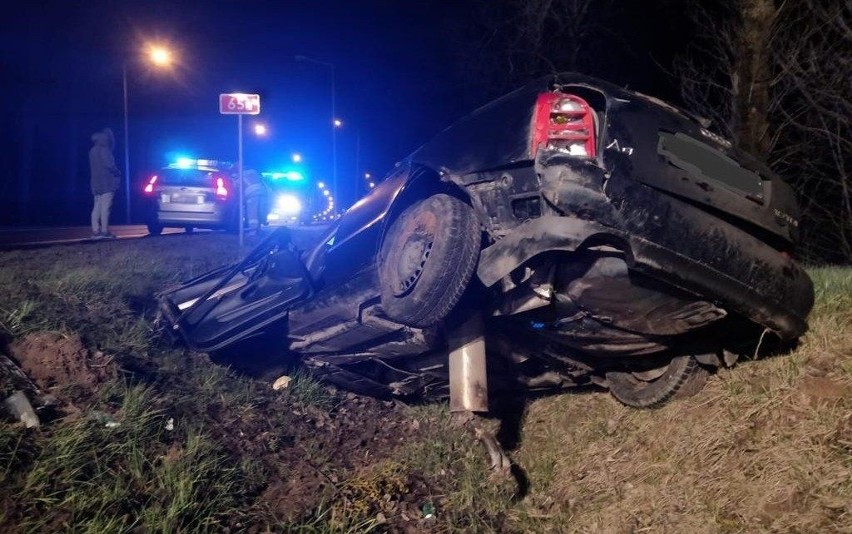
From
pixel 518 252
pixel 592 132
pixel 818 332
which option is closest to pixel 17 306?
pixel 518 252

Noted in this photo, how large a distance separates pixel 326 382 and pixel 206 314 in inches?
42.0

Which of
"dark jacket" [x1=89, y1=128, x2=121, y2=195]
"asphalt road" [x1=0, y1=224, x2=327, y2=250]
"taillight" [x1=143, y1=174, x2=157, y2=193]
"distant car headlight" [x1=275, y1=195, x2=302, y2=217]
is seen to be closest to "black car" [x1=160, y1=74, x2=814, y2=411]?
"asphalt road" [x1=0, y1=224, x2=327, y2=250]

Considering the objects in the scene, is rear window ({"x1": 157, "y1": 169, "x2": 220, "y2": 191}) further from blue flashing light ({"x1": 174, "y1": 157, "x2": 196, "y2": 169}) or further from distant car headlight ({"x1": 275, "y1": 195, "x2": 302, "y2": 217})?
distant car headlight ({"x1": 275, "y1": 195, "x2": 302, "y2": 217})

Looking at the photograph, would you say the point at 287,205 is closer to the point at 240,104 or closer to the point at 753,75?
the point at 240,104

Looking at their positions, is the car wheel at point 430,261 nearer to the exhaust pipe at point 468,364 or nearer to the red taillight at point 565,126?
the exhaust pipe at point 468,364

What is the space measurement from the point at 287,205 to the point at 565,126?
1726cm

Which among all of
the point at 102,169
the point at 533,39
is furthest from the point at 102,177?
the point at 533,39

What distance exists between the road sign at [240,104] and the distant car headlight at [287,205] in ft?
32.8

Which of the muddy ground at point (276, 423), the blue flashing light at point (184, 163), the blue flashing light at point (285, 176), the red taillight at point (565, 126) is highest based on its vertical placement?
the blue flashing light at point (285, 176)

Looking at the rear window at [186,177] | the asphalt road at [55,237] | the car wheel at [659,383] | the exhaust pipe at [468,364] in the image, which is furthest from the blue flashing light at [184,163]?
the car wheel at [659,383]

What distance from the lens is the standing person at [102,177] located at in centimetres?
1036

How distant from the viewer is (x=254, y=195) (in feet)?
45.4

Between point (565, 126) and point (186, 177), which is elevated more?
point (186, 177)

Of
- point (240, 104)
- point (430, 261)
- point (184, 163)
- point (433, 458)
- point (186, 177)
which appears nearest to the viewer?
point (430, 261)
